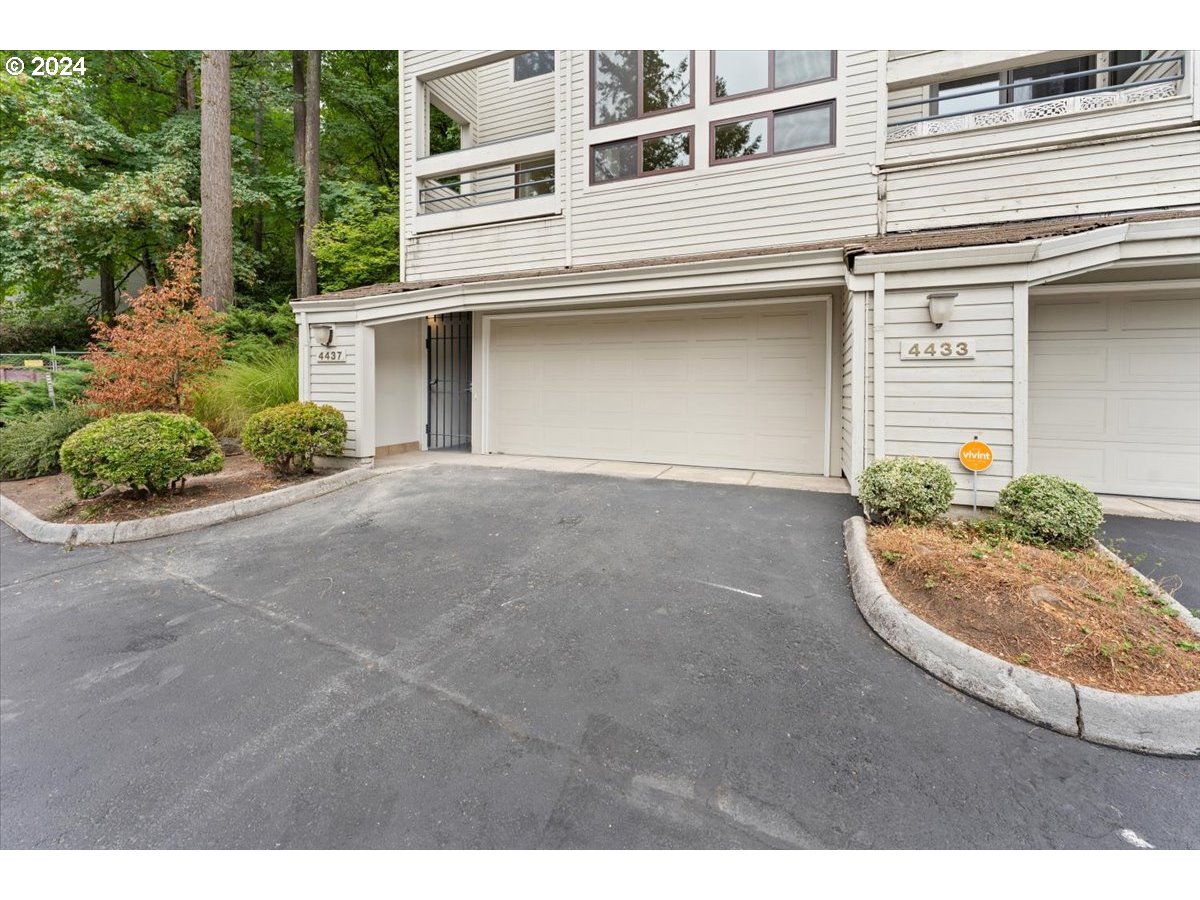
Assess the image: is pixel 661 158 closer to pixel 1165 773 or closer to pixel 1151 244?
pixel 1151 244

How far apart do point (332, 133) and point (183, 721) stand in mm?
16147

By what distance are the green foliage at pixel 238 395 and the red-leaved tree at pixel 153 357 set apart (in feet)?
1.12

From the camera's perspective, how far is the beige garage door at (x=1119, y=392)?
560 cm

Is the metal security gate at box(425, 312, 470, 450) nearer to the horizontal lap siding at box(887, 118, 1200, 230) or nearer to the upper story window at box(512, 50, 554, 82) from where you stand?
the upper story window at box(512, 50, 554, 82)

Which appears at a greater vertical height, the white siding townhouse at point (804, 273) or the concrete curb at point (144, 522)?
the white siding townhouse at point (804, 273)

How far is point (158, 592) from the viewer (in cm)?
367

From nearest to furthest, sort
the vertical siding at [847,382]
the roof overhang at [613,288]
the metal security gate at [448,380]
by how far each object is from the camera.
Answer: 1. the vertical siding at [847,382]
2. the roof overhang at [613,288]
3. the metal security gate at [448,380]

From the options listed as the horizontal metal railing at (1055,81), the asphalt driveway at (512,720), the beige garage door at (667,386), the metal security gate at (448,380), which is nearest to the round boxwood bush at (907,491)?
the asphalt driveway at (512,720)

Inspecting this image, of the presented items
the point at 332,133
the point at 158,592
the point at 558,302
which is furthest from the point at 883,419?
the point at 332,133

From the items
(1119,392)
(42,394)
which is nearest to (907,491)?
(1119,392)

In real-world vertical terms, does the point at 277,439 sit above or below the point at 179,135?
below

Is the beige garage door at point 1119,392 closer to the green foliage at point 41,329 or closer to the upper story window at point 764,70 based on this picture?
the upper story window at point 764,70

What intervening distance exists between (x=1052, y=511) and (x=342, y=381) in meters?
8.40

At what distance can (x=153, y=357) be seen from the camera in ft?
23.3
